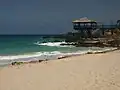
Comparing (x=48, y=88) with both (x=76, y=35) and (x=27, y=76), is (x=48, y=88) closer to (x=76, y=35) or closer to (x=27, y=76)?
(x=27, y=76)

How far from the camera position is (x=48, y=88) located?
7.34m

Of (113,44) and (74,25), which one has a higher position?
(74,25)

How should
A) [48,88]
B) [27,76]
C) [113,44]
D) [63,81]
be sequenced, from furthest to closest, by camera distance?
[113,44], [27,76], [63,81], [48,88]

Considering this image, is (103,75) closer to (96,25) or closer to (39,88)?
(39,88)

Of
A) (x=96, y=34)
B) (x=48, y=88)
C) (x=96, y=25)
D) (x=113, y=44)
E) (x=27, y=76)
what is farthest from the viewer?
(x=96, y=25)

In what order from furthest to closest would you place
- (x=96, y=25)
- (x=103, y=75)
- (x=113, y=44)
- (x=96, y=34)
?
(x=96, y=25) → (x=96, y=34) → (x=113, y=44) → (x=103, y=75)

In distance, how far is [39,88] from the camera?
7359 millimetres

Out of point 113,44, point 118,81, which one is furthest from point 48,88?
point 113,44

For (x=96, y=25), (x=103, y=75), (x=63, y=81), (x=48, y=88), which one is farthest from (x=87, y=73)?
(x=96, y=25)

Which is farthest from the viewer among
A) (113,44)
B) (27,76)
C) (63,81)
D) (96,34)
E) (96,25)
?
(96,25)

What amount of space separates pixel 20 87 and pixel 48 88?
2.66 ft

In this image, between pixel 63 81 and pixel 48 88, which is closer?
pixel 48 88

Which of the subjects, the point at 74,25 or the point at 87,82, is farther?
the point at 74,25

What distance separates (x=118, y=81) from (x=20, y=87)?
2671mm
